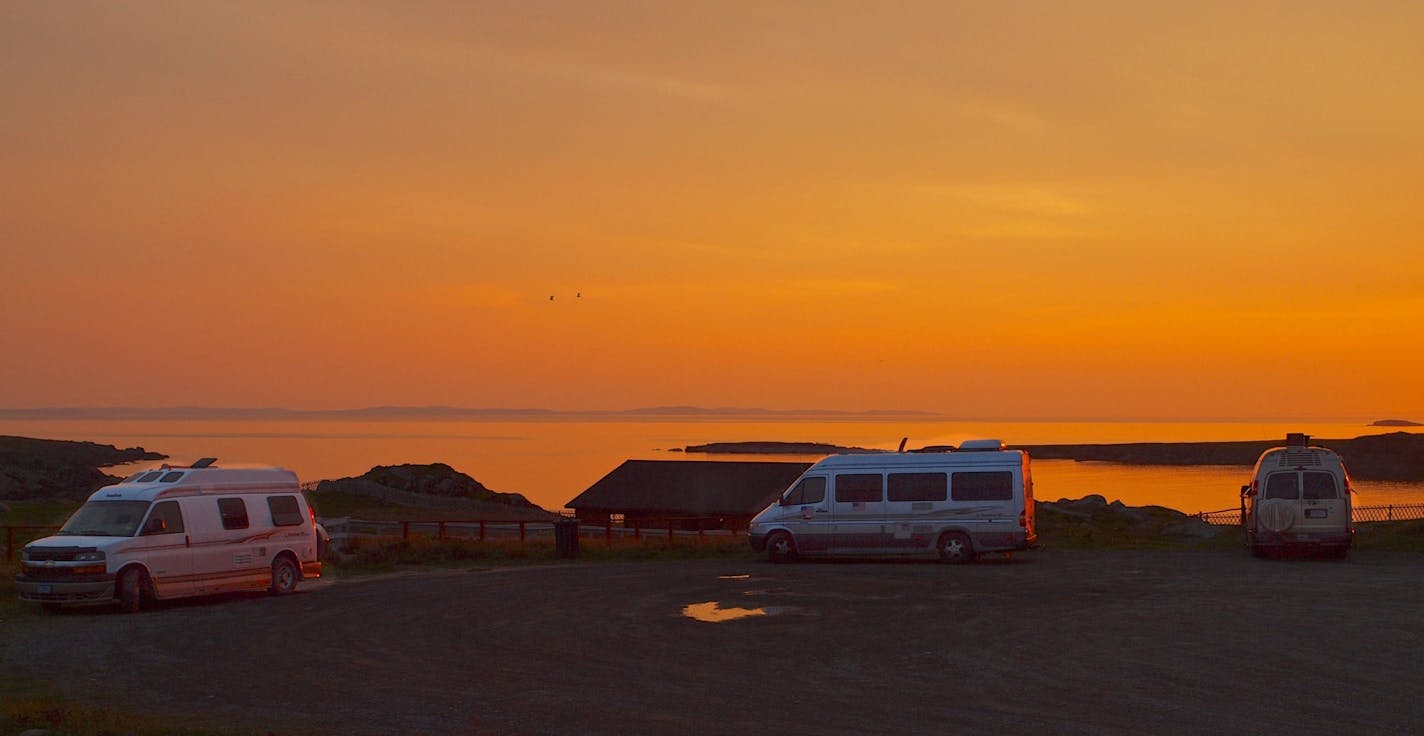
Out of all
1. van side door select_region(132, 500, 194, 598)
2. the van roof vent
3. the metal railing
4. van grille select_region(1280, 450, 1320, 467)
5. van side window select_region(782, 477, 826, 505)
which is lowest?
the metal railing

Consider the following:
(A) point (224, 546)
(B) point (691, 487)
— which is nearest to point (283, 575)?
(A) point (224, 546)

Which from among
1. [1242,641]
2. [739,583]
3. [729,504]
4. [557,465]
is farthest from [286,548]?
[557,465]

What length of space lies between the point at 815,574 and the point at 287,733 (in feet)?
55.5

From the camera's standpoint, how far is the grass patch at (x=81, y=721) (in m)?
10.9

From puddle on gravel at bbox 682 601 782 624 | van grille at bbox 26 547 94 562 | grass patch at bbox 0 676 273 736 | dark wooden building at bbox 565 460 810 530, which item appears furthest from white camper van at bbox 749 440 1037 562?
dark wooden building at bbox 565 460 810 530

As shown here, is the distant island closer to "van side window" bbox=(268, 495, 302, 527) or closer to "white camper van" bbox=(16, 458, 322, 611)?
"van side window" bbox=(268, 495, 302, 527)

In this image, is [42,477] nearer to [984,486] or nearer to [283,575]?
[283,575]

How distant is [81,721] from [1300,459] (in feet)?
87.0

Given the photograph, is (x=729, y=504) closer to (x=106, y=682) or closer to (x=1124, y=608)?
(x=1124, y=608)

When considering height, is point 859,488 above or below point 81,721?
above

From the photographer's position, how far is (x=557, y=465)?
520 ft

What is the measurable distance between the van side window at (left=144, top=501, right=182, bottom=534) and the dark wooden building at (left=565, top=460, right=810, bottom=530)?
3514 centimetres

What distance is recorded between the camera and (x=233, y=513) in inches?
934

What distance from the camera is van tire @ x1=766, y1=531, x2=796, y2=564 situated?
101 ft
